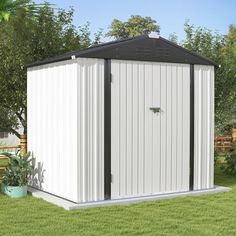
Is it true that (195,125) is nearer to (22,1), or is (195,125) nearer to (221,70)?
(22,1)

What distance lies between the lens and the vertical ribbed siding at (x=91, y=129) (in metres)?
9.19

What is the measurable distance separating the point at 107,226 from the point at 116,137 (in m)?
2.21

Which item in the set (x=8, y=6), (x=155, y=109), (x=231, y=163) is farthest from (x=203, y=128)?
(x=8, y=6)

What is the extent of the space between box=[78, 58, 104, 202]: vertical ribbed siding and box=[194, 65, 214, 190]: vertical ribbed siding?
2159 mm

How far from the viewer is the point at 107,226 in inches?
304

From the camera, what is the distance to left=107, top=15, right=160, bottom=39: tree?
47.1 meters

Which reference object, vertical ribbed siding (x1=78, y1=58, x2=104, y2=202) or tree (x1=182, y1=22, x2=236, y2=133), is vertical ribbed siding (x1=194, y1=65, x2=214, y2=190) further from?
tree (x1=182, y1=22, x2=236, y2=133)

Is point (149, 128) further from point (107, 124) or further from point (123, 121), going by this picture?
point (107, 124)

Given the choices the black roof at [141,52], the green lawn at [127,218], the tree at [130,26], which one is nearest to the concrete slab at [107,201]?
the green lawn at [127,218]

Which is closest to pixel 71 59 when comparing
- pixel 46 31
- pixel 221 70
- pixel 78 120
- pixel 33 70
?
pixel 78 120

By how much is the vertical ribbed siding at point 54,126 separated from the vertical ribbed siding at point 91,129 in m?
0.11

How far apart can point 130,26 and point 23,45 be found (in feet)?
110

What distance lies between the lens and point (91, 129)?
929 centimetres

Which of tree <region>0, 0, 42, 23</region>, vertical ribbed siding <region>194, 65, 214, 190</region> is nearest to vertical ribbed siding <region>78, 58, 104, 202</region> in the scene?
tree <region>0, 0, 42, 23</region>
